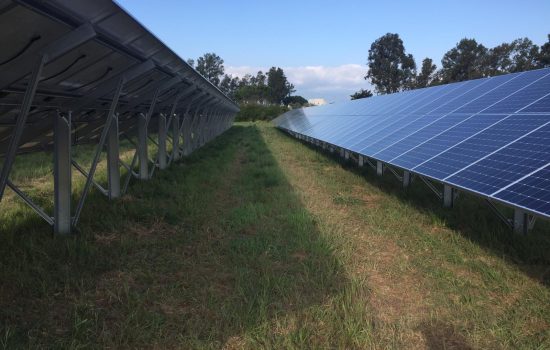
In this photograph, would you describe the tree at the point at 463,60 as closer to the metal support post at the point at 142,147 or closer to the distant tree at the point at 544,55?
the distant tree at the point at 544,55

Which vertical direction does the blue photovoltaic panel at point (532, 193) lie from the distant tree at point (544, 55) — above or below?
below

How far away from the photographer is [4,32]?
3.82 meters

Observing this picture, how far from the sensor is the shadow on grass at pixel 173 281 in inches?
152

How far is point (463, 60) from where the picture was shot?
73125 mm

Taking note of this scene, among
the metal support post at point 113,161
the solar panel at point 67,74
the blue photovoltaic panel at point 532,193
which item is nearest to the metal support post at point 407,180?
the blue photovoltaic panel at point 532,193

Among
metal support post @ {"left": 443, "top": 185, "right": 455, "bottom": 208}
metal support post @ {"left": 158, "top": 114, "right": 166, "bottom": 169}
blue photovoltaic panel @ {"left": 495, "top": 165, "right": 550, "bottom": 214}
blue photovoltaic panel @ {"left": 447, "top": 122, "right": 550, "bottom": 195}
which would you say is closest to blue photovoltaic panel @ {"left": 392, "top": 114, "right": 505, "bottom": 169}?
metal support post @ {"left": 443, "top": 185, "right": 455, "bottom": 208}

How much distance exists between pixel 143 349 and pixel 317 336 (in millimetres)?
1421

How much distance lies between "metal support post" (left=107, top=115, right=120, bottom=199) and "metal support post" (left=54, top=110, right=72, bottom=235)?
2086 millimetres

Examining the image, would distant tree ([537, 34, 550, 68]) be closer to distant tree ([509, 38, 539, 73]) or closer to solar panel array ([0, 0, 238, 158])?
distant tree ([509, 38, 539, 73])

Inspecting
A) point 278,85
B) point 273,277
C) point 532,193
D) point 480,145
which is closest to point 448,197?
point 480,145

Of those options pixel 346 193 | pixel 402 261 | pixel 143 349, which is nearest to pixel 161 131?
pixel 346 193

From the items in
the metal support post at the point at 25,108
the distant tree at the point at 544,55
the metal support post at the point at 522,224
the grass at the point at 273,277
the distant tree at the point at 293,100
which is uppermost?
the distant tree at the point at 544,55

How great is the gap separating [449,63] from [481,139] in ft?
244

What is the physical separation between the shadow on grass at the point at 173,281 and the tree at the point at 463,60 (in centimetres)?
7253
